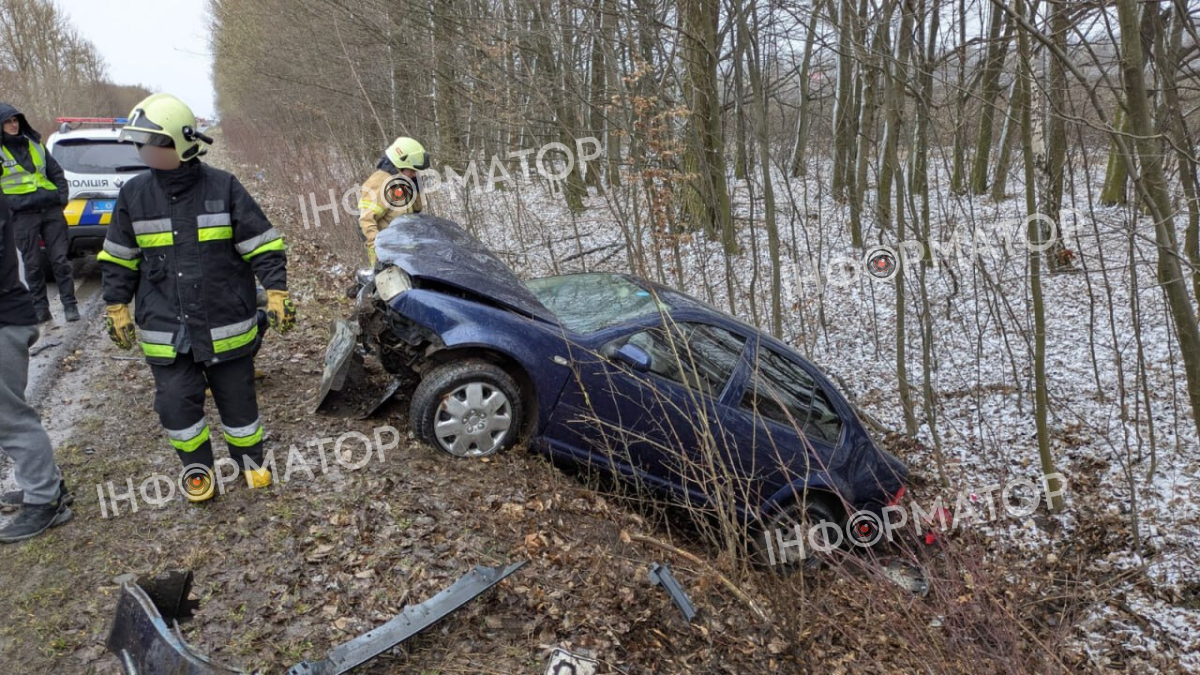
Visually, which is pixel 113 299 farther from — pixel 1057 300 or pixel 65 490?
pixel 1057 300

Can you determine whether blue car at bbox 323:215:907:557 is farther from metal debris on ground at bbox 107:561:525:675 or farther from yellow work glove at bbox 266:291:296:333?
metal debris on ground at bbox 107:561:525:675

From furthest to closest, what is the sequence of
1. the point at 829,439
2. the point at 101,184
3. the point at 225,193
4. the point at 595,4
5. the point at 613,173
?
1. the point at 613,173
2. the point at 101,184
3. the point at 595,4
4. the point at 829,439
5. the point at 225,193

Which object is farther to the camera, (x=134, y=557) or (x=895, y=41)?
(x=895, y=41)

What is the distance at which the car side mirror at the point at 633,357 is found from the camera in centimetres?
419

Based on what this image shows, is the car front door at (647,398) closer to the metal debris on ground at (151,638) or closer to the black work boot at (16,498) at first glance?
the metal debris on ground at (151,638)

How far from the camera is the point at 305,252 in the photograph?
1113 cm

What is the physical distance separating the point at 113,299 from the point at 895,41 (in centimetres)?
619

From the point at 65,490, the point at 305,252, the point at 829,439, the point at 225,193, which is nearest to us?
the point at 225,193

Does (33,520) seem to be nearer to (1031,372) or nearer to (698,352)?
(698,352)

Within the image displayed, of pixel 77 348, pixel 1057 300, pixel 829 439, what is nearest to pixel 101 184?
pixel 77 348

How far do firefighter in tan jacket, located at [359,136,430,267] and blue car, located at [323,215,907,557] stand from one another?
1.39 meters

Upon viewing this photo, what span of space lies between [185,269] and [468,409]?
169cm

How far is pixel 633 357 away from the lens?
420cm

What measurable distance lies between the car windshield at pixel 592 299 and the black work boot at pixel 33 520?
2.82m
